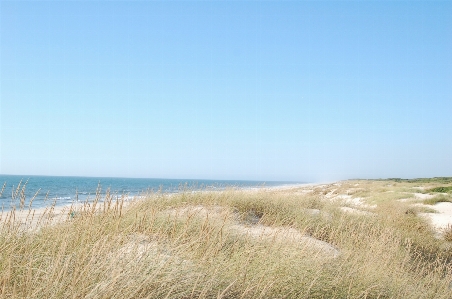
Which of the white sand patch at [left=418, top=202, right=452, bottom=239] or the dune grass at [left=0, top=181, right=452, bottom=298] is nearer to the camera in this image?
the dune grass at [left=0, top=181, right=452, bottom=298]

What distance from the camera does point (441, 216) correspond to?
45.7 feet

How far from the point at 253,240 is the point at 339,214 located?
543 centimetres

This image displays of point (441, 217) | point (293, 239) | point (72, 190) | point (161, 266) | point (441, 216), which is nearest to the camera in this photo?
point (161, 266)

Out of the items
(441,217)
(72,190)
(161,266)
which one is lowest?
(441,217)

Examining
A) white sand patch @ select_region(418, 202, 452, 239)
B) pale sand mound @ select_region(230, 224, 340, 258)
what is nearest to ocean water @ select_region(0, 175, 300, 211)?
pale sand mound @ select_region(230, 224, 340, 258)

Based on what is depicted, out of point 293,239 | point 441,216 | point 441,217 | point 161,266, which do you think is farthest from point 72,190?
point 161,266

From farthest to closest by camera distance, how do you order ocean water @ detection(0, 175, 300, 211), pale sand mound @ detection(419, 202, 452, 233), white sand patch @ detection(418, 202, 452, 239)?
1. pale sand mound @ detection(419, 202, 452, 233)
2. white sand patch @ detection(418, 202, 452, 239)
3. ocean water @ detection(0, 175, 300, 211)

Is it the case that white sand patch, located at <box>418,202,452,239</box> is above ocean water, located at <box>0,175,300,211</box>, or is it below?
below

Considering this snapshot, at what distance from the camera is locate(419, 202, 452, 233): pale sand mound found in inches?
455

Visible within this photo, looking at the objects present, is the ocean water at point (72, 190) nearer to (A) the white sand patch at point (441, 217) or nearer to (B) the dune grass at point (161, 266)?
(B) the dune grass at point (161, 266)

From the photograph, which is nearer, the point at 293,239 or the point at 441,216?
the point at 293,239

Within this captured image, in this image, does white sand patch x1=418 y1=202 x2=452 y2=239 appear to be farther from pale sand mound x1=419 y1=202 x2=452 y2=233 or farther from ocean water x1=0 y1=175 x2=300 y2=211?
ocean water x1=0 y1=175 x2=300 y2=211

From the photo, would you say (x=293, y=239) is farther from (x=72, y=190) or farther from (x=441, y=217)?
(x=72, y=190)

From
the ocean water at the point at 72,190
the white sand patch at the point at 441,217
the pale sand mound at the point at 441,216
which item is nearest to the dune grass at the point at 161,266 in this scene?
the ocean water at the point at 72,190
